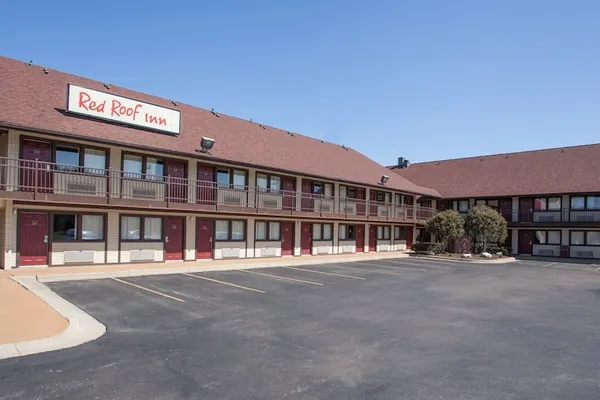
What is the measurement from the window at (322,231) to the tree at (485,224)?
37.6 ft

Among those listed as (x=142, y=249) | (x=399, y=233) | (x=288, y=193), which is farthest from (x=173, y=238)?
(x=399, y=233)

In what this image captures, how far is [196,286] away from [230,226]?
1006 centimetres

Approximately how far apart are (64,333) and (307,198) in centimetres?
2031

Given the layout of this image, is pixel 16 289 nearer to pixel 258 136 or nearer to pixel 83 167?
pixel 83 167

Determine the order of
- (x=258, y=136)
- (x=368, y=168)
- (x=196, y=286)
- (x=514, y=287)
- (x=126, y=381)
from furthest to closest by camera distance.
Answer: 1. (x=368, y=168)
2. (x=258, y=136)
3. (x=514, y=287)
4. (x=196, y=286)
5. (x=126, y=381)

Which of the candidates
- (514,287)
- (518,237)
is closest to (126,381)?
(514,287)

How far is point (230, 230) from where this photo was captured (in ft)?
80.0

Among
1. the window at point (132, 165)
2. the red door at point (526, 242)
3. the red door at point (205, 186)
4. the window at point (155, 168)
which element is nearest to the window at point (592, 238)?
the red door at point (526, 242)

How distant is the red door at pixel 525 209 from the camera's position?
36469mm

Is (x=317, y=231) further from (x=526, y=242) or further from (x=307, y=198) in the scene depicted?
(x=526, y=242)

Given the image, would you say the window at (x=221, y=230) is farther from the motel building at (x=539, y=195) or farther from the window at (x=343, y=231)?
the motel building at (x=539, y=195)

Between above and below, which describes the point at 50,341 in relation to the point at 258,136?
below

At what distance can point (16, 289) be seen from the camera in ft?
39.9

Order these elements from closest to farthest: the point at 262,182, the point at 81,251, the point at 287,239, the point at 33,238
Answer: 1. the point at 33,238
2. the point at 81,251
3. the point at 262,182
4. the point at 287,239
